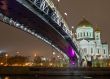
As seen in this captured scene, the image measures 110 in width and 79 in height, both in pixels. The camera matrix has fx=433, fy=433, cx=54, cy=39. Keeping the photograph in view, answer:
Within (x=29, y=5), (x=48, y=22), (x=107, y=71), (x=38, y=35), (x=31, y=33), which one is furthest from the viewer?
(x=107, y=71)

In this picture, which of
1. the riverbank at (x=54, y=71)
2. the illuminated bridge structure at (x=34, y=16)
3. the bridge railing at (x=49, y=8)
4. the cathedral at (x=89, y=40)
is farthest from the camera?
the cathedral at (x=89, y=40)

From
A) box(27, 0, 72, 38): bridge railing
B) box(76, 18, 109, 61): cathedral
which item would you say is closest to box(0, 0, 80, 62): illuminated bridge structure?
box(27, 0, 72, 38): bridge railing

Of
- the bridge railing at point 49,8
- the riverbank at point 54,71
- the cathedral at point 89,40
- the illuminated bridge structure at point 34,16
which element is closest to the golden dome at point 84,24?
the cathedral at point 89,40

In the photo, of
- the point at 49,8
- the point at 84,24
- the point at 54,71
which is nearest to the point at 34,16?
the point at 49,8

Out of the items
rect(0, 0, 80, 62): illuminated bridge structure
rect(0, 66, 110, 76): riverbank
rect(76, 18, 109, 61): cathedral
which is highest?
rect(76, 18, 109, 61): cathedral

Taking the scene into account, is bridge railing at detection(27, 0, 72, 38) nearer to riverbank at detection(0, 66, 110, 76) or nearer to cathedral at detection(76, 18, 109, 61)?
riverbank at detection(0, 66, 110, 76)

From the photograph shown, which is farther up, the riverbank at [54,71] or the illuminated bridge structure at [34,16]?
the illuminated bridge structure at [34,16]

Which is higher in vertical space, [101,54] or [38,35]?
[101,54]

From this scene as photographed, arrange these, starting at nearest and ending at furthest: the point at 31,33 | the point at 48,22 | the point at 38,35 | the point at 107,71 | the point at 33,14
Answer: the point at 33,14 → the point at 48,22 → the point at 31,33 → the point at 38,35 → the point at 107,71

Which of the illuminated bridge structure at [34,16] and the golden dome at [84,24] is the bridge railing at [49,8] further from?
the golden dome at [84,24]

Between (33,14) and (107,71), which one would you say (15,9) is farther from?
(107,71)

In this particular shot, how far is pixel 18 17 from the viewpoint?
38.7 meters

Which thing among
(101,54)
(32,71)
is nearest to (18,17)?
(32,71)

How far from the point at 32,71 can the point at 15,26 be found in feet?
135
